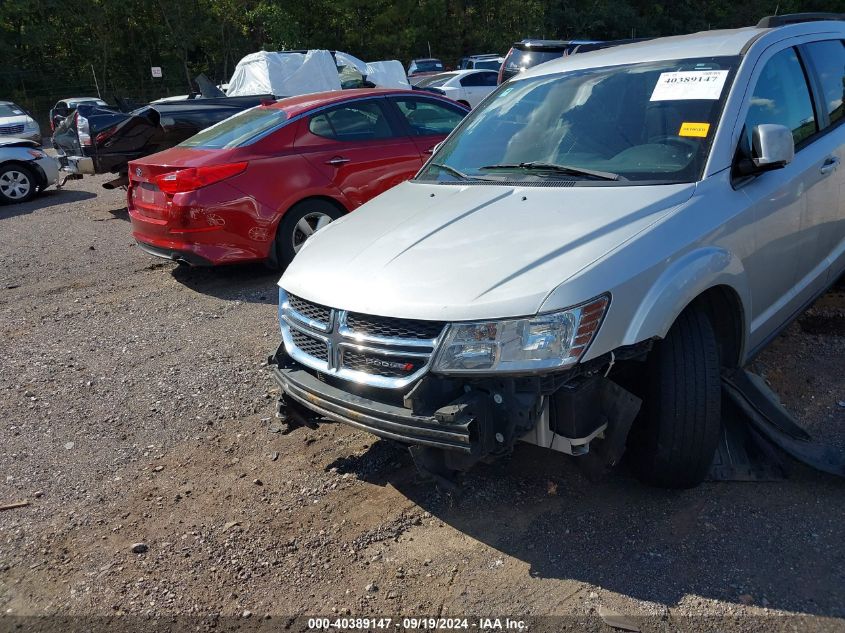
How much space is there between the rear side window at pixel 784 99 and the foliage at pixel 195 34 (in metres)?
29.5

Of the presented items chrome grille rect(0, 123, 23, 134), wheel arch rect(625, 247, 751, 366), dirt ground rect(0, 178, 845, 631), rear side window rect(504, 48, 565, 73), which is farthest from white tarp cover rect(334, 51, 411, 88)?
wheel arch rect(625, 247, 751, 366)

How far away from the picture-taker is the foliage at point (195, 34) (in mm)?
30516

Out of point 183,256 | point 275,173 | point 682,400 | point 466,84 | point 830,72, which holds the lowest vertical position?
point 183,256

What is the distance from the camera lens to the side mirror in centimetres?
323

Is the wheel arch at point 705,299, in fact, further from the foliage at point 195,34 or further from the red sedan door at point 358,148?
the foliage at point 195,34

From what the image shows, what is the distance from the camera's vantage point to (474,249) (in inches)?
119

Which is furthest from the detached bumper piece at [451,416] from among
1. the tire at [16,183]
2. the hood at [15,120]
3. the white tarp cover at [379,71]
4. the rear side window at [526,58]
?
the hood at [15,120]

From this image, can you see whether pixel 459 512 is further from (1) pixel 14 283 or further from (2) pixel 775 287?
(1) pixel 14 283

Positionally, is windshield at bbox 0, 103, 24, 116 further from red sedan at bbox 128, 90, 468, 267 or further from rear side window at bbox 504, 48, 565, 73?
red sedan at bbox 128, 90, 468, 267

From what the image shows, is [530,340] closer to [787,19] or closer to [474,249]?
[474,249]

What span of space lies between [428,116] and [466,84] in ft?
42.7

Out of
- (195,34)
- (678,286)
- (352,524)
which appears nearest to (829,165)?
(678,286)

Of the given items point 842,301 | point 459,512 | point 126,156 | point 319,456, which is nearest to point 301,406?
point 319,456

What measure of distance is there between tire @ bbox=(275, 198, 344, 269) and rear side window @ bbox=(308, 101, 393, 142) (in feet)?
2.28
